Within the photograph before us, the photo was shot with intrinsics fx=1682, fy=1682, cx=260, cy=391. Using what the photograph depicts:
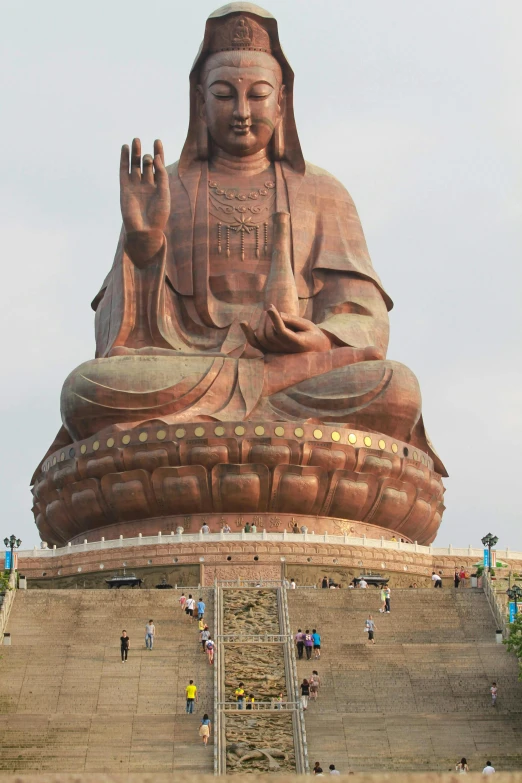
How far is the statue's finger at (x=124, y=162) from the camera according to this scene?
104ft

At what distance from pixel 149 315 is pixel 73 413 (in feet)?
8.48

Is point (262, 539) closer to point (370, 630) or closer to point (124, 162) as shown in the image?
point (370, 630)

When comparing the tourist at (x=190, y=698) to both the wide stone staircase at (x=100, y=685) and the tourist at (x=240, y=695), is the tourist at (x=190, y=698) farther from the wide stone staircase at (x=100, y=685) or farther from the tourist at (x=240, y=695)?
the tourist at (x=240, y=695)

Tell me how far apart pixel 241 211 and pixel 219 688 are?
571 inches

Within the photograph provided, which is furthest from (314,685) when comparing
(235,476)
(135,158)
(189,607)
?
(135,158)

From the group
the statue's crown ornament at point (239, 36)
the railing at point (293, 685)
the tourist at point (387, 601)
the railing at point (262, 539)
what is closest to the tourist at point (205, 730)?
the railing at point (293, 685)

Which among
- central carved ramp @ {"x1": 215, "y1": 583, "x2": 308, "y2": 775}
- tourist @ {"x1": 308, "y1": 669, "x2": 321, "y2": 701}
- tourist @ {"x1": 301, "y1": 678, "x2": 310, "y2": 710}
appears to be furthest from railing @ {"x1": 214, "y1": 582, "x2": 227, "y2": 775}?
tourist @ {"x1": 308, "y1": 669, "x2": 321, "y2": 701}

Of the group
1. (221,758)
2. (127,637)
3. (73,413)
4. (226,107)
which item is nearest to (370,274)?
(226,107)

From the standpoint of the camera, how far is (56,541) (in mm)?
32562

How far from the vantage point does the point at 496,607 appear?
23859 mm

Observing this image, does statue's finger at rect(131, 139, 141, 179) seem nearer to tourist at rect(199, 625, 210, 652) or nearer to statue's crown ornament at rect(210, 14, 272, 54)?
statue's crown ornament at rect(210, 14, 272, 54)

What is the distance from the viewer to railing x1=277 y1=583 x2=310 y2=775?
62.3 feet

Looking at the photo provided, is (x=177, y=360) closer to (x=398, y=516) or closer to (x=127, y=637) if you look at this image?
(x=398, y=516)

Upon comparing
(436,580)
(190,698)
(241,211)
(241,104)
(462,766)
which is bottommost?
(462,766)
